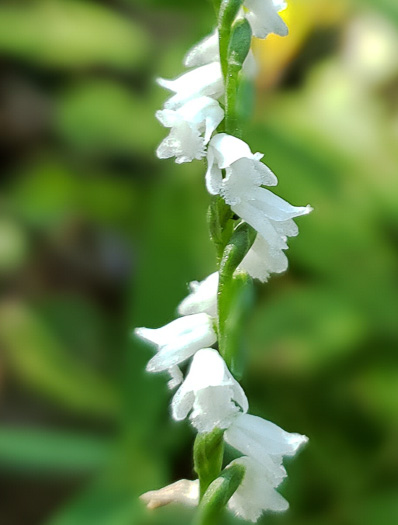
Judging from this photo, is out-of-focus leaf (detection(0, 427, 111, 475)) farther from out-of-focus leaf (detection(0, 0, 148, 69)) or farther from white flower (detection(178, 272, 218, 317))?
white flower (detection(178, 272, 218, 317))

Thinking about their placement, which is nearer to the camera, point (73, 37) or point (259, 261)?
point (259, 261)

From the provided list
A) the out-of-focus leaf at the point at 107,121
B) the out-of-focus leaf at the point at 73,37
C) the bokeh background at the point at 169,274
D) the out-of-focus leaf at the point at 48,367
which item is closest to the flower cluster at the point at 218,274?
the bokeh background at the point at 169,274

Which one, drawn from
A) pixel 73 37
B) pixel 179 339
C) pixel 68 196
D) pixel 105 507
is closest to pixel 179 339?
pixel 179 339

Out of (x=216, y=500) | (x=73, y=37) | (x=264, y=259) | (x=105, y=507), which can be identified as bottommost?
(x=216, y=500)

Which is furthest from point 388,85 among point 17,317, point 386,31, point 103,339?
point 17,317

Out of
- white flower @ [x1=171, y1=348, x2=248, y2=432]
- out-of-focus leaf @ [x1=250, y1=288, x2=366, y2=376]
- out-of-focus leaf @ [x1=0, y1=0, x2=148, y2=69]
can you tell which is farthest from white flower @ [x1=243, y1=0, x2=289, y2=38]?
out-of-focus leaf @ [x1=0, y1=0, x2=148, y2=69]

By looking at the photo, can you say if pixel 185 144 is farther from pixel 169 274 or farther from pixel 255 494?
pixel 169 274

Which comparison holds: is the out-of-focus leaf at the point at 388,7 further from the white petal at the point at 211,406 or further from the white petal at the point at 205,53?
the white petal at the point at 211,406
